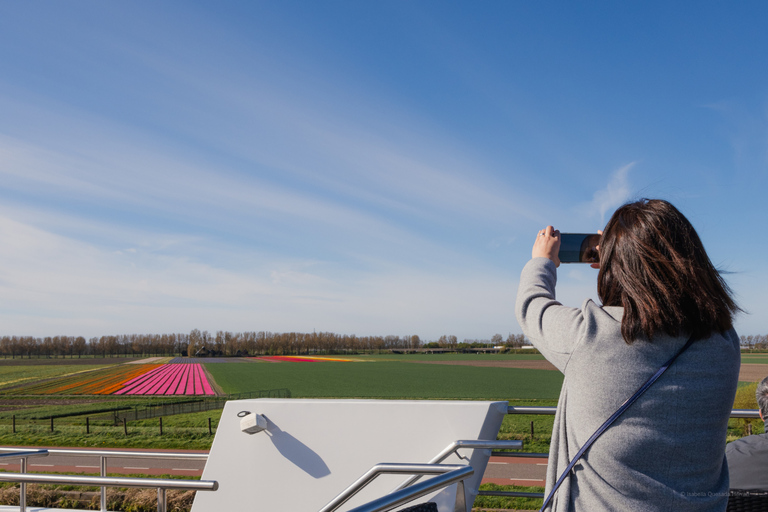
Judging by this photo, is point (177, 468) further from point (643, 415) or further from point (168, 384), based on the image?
point (168, 384)

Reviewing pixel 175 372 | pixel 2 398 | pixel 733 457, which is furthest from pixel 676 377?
pixel 175 372

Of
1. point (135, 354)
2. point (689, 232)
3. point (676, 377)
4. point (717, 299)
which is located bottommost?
point (135, 354)

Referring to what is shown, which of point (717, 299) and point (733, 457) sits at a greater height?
point (717, 299)

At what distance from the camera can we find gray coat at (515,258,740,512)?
120 cm

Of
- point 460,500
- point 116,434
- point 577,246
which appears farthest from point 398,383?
point 577,246

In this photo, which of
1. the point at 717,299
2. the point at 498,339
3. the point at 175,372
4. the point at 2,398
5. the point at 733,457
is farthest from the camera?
the point at 498,339

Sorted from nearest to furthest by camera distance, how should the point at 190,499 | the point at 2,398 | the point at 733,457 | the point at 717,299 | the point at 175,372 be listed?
the point at 717,299, the point at 733,457, the point at 190,499, the point at 2,398, the point at 175,372

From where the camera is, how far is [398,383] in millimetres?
61094

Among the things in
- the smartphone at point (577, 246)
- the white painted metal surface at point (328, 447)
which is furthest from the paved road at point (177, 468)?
the smartphone at point (577, 246)

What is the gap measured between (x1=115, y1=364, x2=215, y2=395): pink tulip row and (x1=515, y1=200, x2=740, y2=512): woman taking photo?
177 feet

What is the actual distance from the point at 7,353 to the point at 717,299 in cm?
17638

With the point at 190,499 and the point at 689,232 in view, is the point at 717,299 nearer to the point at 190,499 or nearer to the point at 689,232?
the point at 689,232

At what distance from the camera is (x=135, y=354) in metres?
141

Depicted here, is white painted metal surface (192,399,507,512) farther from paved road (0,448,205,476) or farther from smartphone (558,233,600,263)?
paved road (0,448,205,476)
